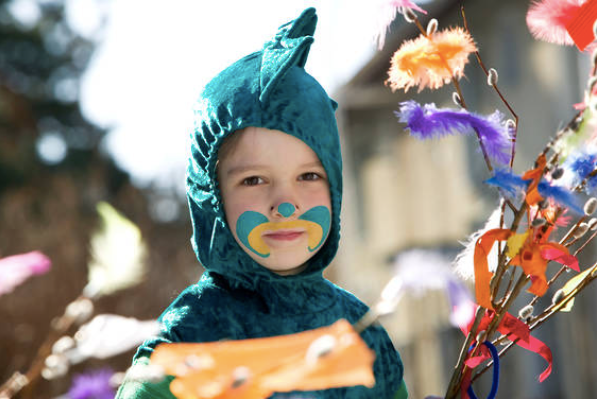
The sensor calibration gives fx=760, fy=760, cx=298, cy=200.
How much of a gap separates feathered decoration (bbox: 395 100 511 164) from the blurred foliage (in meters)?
2.66

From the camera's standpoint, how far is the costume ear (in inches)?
43.4

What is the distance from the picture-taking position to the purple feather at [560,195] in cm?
78

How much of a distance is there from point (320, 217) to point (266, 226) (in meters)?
0.08

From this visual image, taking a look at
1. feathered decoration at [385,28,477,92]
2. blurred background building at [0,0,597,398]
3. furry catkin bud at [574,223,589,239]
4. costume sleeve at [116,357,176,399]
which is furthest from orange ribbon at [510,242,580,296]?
blurred background building at [0,0,597,398]

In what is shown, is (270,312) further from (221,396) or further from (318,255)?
(221,396)

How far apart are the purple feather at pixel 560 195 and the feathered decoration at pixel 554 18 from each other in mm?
229

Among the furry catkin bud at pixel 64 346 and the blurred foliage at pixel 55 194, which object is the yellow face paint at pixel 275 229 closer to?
the furry catkin bud at pixel 64 346

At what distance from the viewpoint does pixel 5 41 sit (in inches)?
389

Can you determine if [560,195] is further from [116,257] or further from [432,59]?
[116,257]

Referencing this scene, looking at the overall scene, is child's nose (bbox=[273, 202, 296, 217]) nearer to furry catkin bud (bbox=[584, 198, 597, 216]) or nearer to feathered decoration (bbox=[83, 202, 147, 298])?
feathered decoration (bbox=[83, 202, 147, 298])

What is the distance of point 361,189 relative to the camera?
9305 millimetres

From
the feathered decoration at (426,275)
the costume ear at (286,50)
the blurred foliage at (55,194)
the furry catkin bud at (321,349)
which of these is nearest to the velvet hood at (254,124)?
the costume ear at (286,50)

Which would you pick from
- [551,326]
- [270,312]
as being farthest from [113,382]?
[551,326]

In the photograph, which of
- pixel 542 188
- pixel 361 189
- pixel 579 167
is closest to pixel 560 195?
pixel 542 188
